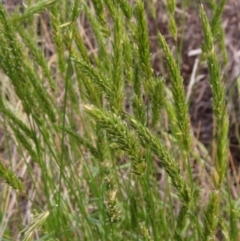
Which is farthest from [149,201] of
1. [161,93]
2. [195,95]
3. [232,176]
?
[195,95]

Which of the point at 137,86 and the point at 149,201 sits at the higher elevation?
the point at 137,86

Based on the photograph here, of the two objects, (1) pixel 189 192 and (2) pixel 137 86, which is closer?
(1) pixel 189 192

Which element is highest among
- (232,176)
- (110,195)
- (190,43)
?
(110,195)

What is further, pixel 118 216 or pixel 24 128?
pixel 24 128

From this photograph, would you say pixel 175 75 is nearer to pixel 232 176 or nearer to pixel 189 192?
pixel 189 192

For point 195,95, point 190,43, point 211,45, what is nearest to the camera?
point 211,45

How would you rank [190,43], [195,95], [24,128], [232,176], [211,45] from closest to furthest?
[211,45] → [24,128] → [232,176] → [195,95] → [190,43]

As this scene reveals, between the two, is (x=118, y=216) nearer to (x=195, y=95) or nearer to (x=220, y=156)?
(x=220, y=156)

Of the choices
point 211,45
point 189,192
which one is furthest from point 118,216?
point 211,45

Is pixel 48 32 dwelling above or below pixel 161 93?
below
